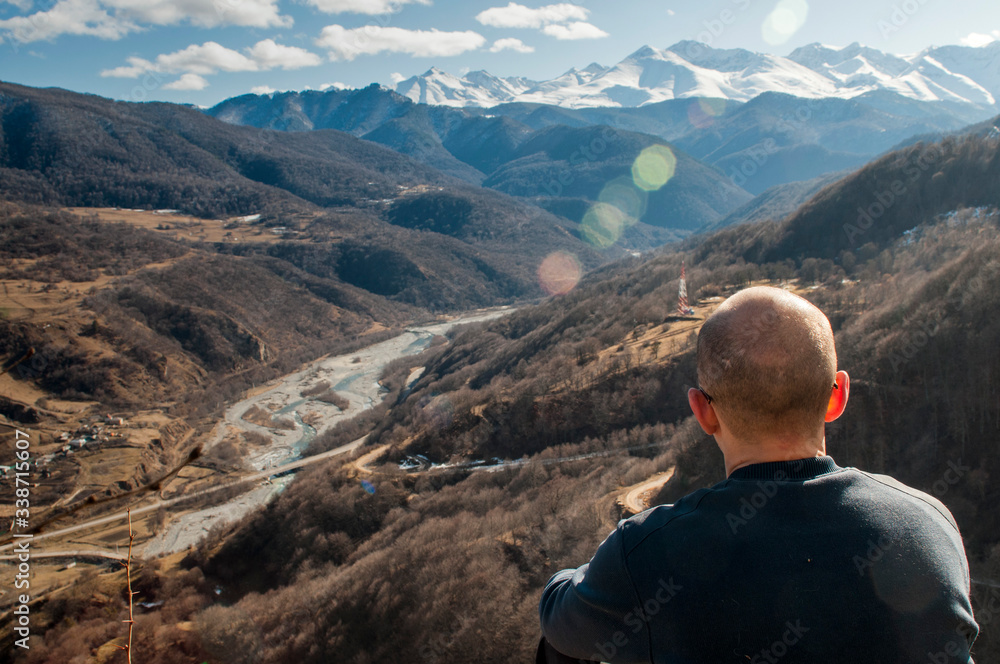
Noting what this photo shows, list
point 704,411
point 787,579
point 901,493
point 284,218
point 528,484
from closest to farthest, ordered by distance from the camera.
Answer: point 787,579, point 901,493, point 704,411, point 528,484, point 284,218

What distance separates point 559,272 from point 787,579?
535 feet

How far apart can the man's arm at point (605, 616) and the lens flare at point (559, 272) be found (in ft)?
460

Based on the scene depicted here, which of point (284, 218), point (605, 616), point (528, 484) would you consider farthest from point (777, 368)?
point (284, 218)

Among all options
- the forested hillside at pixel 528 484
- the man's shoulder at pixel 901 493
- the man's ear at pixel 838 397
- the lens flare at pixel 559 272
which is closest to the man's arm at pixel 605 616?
the man's shoulder at pixel 901 493

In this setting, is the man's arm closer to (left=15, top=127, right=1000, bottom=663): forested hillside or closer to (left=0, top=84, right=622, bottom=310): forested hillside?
(left=15, top=127, right=1000, bottom=663): forested hillside

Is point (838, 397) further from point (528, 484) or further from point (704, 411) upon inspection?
point (528, 484)

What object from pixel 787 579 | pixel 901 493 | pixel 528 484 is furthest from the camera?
pixel 528 484

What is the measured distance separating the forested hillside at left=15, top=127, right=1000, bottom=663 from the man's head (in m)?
13.7

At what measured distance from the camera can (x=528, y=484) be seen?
1062 inches

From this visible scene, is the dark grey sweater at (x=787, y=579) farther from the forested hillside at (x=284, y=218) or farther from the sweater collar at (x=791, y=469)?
the forested hillside at (x=284, y=218)

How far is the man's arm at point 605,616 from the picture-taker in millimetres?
1928

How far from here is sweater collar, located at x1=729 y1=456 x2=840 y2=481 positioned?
77.9 inches

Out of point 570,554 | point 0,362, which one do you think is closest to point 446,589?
point 570,554

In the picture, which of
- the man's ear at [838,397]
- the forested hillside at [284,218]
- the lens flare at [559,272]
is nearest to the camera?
the man's ear at [838,397]
